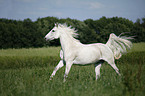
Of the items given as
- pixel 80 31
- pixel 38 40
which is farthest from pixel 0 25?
pixel 80 31

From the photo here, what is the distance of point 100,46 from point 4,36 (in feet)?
91.2

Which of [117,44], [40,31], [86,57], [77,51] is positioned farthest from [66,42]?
[40,31]

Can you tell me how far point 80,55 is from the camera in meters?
5.88

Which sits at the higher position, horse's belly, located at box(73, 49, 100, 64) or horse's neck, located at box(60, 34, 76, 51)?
horse's neck, located at box(60, 34, 76, 51)

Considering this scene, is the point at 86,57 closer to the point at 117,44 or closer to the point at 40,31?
the point at 117,44

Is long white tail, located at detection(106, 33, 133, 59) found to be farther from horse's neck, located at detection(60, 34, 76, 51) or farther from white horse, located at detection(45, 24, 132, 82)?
horse's neck, located at detection(60, 34, 76, 51)

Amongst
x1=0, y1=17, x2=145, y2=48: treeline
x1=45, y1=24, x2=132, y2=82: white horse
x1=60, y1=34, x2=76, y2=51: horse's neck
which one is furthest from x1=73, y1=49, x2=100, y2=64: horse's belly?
x1=0, y1=17, x2=145, y2=48: treeline

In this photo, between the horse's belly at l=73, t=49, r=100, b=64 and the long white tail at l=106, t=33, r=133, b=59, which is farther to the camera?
the long white tail at l=106, t=33, r=133, b=59

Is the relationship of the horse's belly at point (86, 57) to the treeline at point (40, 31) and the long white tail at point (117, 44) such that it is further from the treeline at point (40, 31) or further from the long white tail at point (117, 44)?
the treeline at point (40, 31)

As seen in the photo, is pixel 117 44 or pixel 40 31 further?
pixel 40 31

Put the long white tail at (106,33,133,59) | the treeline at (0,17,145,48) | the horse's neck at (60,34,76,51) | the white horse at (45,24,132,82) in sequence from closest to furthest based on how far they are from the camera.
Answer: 1. the white horse at (45,24,132,82)
2. the horse's neck at (60,34,76,51)
3. the long white tail at (106,33,133,59)
4. the treeline at (0,17,145,48)

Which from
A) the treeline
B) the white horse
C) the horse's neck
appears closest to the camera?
the white horse

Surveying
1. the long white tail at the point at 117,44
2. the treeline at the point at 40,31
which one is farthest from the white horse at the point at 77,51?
the treeline at the point at 40,31

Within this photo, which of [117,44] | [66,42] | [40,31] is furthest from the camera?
[40,31]
